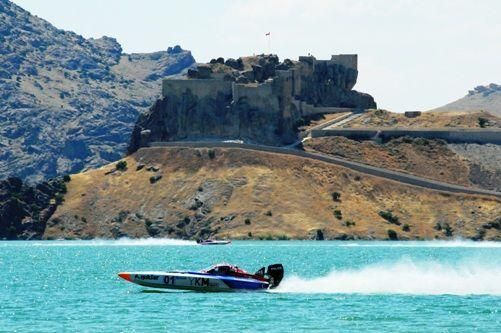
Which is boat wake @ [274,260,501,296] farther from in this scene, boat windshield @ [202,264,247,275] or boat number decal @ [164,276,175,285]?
boat number decal @ [164,276,175,285]

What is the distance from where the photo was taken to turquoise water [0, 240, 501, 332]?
82625 mm

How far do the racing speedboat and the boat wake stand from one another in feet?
6.72

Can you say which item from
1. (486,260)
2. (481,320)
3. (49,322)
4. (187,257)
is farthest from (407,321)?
(187,257)

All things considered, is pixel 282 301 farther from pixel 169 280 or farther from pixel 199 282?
pixel 169 280

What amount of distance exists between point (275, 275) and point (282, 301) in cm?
473

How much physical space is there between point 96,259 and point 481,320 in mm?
88827

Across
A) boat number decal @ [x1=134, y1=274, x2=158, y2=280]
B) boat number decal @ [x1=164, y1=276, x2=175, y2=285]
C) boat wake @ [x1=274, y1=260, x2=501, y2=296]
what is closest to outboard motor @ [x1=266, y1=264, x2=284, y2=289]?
boat wake @ [x1=274, y1=260, x2=501, y2=296]

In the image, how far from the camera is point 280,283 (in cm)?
10431

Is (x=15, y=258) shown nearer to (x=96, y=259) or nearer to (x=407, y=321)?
(x=96, y=259)

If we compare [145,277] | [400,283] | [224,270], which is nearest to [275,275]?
[224,270]

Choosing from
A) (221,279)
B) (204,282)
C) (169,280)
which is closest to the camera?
(221,279)

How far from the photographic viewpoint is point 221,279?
10056cm

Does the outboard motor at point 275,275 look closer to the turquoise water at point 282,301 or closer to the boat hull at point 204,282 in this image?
the boat hull at point 204,282

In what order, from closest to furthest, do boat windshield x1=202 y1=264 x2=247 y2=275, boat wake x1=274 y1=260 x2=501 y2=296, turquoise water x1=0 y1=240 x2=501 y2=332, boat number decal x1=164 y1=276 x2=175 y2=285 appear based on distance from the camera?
turquoise water x1=0 y1=240 x2=501 y2=332 < boat windshield x1=202 y1=264 x2=247 y2=275 < boat number decal x1=164 y1=276 x2=175 y2=285 < boat wake x1=274 y1=260 x2=501 y2=296
